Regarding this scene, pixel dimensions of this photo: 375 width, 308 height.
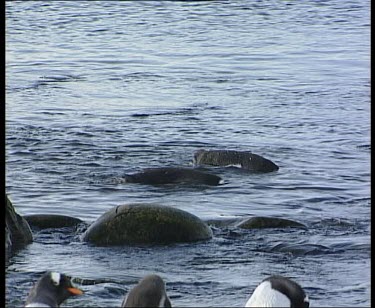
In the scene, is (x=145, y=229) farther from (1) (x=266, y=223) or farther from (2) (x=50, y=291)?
(2) (x=50, y=291)

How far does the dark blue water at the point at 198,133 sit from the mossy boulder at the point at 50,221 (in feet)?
0.82

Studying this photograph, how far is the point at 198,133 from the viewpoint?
56.3 feet

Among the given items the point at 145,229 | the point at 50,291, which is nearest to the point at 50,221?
the point at 145,229

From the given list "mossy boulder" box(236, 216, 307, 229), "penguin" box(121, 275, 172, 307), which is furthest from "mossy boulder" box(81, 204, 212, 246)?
"penguin" box(121, 275, 172, 307)

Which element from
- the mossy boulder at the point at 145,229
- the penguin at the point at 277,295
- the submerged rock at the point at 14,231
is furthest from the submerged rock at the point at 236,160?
the penguin at the point at 277,295

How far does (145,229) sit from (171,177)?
2725 millimetres

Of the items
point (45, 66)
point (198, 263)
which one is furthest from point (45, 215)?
point (45, 66)

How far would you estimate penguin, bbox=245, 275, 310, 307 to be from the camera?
27.2 feet

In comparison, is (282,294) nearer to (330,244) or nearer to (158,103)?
(330,244)

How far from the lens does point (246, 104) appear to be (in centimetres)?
1962

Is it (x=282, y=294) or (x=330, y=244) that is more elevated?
(x=282, y=294)

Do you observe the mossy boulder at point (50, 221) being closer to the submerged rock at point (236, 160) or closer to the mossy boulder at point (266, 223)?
the mossy boulder at point (266, 223)

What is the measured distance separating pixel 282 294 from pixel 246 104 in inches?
448
